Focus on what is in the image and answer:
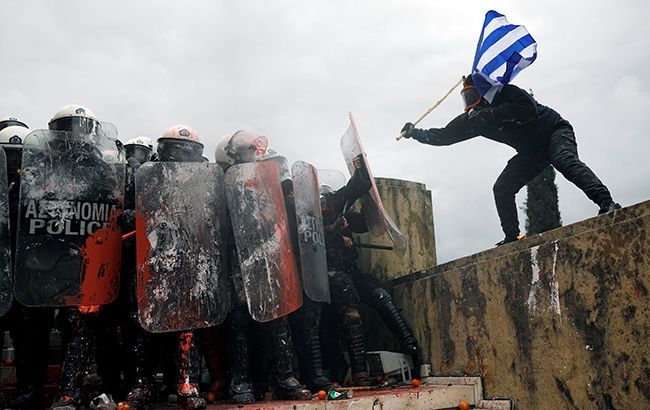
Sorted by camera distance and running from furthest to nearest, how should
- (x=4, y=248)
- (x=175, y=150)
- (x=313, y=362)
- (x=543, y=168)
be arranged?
(x=543, y=168)
(x=313, y=362)
(x=175, y=150)
(x=4, y=248)

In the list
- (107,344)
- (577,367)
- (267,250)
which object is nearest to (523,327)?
(577,367)

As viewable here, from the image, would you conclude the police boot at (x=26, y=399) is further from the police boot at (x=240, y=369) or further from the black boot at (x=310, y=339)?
the black boot at (x=310, y=339)

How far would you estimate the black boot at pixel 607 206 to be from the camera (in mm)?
3425

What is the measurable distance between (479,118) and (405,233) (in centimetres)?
171

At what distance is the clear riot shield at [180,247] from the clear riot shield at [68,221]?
0.73 ft

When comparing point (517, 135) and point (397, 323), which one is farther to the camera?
point (397, 323)

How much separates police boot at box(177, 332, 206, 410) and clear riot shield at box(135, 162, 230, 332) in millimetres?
114

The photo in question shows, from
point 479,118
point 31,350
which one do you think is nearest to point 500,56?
point 479,118

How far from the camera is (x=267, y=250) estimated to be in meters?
3.71

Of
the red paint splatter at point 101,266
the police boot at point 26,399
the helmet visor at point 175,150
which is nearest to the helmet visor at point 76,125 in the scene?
the helmet visor at point 175,150

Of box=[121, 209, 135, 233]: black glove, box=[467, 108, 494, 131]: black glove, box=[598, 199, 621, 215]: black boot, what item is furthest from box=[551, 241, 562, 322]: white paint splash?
box=[121, 209, 135, 233]: black glove

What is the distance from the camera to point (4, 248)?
322cm

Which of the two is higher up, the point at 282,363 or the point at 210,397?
the point at 282,363

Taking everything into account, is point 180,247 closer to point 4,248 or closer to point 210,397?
point 4,248
